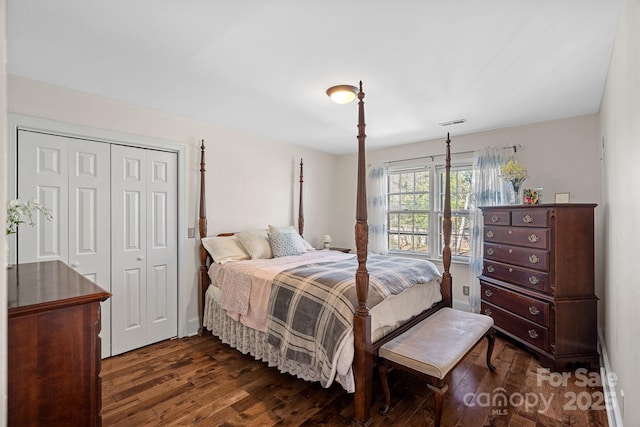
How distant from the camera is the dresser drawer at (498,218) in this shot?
3.12 metres

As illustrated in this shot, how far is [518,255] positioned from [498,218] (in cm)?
43

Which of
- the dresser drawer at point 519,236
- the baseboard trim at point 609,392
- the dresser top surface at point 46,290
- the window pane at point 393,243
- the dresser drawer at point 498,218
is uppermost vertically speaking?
the dresser drawer at point 498,218

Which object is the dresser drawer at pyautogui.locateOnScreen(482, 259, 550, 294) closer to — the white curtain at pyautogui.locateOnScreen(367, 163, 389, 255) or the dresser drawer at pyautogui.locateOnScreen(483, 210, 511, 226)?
the dresser drawer at pyautogui.locateOnScreen(483, 210, 511, 226)

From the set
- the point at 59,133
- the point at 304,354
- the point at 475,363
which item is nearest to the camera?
the point at 304,354

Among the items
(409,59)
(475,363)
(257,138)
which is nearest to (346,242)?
(257,138)

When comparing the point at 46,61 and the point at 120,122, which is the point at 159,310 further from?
the point at 46,61

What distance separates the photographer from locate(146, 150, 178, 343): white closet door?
10.3ft

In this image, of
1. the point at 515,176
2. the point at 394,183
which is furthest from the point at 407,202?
the point at 515,176

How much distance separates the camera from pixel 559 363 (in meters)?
2.60

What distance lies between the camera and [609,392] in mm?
2156

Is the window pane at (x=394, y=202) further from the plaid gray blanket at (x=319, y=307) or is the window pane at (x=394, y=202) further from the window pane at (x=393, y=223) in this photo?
the plaid gray blanket at (x=319, y=307)

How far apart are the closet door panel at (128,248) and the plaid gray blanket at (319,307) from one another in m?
1.47

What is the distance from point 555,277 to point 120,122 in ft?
13.6

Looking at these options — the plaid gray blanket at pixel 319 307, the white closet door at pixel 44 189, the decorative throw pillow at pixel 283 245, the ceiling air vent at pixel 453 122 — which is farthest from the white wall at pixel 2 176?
the ceiling air vent at pixel 453 122
